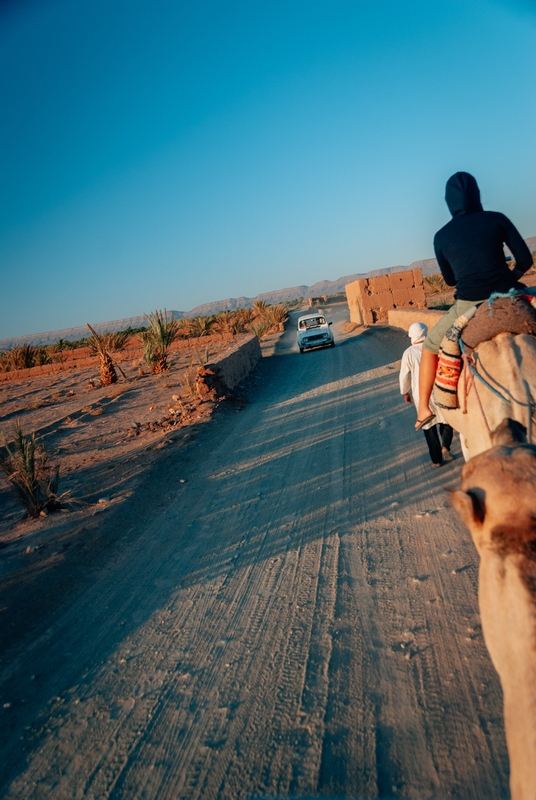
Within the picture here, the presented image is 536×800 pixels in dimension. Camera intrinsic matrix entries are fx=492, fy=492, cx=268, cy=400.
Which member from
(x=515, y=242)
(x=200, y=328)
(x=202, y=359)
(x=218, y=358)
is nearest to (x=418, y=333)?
(x=515, y=242)

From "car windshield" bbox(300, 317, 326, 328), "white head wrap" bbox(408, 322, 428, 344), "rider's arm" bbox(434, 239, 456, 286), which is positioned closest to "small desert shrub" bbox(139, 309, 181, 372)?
"car windshield" bbox(300, 317, 326, 328)

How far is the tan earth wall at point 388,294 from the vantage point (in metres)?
25.6

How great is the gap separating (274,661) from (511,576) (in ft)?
7.70

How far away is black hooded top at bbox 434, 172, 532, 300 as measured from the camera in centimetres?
338

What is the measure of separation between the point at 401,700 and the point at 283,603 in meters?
1.26

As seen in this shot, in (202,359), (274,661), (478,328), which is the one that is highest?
(478,328)

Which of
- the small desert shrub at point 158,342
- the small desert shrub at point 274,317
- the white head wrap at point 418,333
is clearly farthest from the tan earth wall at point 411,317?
the small desert shrub at point 274,317

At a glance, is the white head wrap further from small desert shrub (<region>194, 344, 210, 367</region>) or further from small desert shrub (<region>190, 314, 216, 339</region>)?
small desert shrub (<region>190, 314, 216, 339</region>)

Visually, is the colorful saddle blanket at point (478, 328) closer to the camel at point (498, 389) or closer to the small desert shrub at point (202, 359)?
the camel at point (498, 389)

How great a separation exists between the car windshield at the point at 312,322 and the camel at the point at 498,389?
19.8m

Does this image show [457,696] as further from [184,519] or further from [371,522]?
[184,519]

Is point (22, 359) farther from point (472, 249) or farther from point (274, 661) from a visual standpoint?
point (472, 249)

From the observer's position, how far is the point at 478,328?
2951 mm

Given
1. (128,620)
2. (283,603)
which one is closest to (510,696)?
(283,603)
